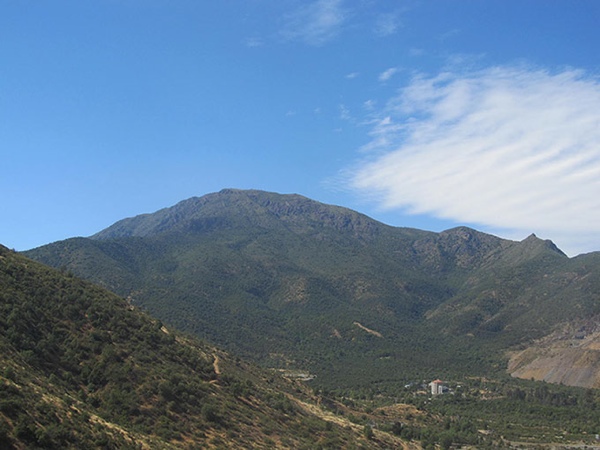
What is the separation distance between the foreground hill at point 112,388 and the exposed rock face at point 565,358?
89.9 metres

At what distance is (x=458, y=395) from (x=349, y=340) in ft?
197

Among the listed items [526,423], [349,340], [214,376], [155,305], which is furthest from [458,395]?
[155,305]

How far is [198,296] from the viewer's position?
577 ft

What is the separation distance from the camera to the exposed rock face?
13100 cm

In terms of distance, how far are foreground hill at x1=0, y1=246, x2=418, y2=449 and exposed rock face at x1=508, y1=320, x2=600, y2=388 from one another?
89949 millimetres

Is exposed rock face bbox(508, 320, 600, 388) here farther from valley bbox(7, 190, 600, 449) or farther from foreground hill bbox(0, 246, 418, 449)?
foreground hill bbox(0, 246, 418, 449)

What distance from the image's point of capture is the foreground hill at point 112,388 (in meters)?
29.9

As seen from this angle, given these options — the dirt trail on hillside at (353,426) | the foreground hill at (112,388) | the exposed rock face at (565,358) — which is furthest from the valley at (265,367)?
the exposed rock face at (565,358)

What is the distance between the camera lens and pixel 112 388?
41000 mm

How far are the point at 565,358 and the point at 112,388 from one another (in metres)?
130

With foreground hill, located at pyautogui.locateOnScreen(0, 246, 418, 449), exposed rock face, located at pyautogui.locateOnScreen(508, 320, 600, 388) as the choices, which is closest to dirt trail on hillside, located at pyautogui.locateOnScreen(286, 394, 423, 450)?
foreground hill, located at pyautogui.locateOnScreen(0, 246, 418, 449)

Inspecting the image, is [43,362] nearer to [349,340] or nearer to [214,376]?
[214,376]

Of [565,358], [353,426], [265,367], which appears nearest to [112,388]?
[353,426]

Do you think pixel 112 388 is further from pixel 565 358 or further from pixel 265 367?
pixel 565 358
